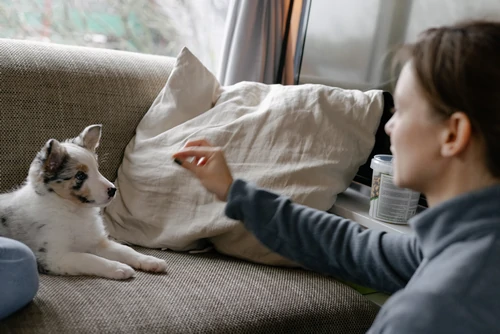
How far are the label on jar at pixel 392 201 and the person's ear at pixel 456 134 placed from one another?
656 mm

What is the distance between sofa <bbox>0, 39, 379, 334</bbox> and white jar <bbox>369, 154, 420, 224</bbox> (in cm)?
23

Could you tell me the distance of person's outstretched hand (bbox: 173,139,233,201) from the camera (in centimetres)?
100

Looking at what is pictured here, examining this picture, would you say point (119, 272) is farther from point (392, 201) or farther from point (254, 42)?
point (254, 42)

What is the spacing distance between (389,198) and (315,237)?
476mm

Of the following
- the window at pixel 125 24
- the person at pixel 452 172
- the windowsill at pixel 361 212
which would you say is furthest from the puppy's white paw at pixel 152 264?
the window at pixel 125 24

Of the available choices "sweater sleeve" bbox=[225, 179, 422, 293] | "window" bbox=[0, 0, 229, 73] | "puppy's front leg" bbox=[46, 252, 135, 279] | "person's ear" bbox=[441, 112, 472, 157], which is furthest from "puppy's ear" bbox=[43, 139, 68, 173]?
"window" bbox=[0, 0, 229, 73]

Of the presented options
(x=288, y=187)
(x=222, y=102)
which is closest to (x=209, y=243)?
(x=288, y=187)

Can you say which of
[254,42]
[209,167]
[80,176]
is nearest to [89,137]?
[80,176]

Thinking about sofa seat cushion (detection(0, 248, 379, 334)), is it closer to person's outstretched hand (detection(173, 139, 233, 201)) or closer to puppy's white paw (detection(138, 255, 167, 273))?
puppy's white paw (detection(138, 255, 167, 273))

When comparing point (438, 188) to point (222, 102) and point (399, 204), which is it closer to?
point (399, 204)

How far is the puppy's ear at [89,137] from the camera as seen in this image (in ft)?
4.42

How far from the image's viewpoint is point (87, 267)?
48.1 inches

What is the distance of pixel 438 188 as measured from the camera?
2.50ft

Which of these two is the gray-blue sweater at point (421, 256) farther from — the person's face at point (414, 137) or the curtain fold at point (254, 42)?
the curtain fold at point (254, 42)
